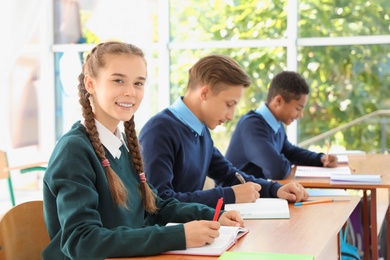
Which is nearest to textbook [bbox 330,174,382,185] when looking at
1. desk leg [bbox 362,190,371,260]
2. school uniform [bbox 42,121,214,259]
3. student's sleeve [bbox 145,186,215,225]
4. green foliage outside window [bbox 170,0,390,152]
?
desk leg [bbox 362,190,371,260]

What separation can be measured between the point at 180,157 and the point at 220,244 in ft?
2.80

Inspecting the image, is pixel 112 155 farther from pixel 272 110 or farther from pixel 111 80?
pixel 272 110

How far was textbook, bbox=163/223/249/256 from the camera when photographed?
1548mm

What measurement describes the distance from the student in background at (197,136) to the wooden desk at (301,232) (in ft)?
0.62

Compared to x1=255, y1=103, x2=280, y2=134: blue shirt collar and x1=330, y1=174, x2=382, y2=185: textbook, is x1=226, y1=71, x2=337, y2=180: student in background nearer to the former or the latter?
x1=255, y1=103, x2=280, y2=134: blue shirt collar

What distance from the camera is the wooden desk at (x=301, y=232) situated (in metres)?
1.64

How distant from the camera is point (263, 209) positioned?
6.94 feet

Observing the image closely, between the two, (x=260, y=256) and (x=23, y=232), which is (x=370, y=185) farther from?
(x=23, y=232)

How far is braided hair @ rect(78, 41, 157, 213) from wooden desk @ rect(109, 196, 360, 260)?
0.86 ft

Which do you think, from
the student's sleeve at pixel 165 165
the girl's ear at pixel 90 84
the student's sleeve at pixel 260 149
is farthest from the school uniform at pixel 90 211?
the student's sleeve at pixel 260 149

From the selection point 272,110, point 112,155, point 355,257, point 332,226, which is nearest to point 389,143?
point 272,110

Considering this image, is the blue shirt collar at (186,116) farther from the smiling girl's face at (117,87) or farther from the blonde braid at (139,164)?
the smiling girl's face at (117,87)

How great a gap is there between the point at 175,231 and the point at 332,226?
59cm

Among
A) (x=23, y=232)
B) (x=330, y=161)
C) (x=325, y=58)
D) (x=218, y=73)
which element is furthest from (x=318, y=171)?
(x=325, y=58)
